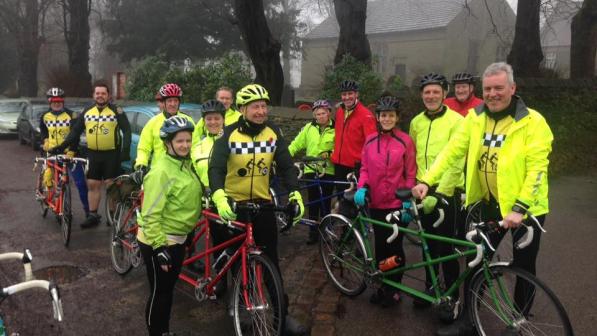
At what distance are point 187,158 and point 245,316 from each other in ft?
4.23

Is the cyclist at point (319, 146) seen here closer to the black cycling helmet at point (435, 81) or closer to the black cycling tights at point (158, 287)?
the black cycling helmet at point (435, 81)

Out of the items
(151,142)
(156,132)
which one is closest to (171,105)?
(156,132)

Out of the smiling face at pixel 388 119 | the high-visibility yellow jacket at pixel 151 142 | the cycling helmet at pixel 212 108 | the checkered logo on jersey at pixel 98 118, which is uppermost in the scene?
the cycling helmet at pixel 212 108

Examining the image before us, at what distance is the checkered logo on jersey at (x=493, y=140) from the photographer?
3.51 metres

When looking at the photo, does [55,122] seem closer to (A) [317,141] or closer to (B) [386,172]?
(A) [317,141]

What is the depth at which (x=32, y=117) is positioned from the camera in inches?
667

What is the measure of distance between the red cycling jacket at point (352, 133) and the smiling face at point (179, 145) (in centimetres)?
267

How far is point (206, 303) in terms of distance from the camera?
473 cm

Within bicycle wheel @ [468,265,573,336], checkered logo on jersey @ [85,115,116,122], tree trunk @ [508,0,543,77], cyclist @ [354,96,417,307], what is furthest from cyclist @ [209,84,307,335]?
tree trunk @ [508,0,543,77]

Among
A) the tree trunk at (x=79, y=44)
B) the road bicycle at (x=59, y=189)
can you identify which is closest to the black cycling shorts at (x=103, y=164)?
the road bicycle at (x=59, y=189)

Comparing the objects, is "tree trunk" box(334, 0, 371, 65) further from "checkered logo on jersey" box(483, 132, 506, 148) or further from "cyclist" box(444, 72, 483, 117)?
"checkered logo on jersey" box(483, 132, 506, 148)

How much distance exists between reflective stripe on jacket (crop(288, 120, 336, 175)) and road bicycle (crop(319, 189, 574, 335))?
6.55 feet

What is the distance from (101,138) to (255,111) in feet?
13.1

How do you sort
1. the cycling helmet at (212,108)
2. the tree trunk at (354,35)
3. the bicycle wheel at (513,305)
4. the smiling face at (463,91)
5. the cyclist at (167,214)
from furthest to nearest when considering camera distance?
1. the tree trunk at (354,35)
2. the smiling face at (463,91)
3. the cycling helmet at (212,108)
4. the cyclist at (167,214)
5. the bicycle wheel at (513,305)
